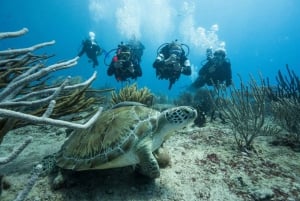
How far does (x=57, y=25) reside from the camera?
391ft

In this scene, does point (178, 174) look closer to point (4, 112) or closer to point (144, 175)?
point (144, 175)

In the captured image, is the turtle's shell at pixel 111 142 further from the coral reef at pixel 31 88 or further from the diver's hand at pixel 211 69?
the diver's hand at pixel 211 69

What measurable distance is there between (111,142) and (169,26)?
10373 cm

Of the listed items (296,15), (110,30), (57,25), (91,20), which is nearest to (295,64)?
(296,15)

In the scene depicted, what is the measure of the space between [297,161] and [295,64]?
132 metres

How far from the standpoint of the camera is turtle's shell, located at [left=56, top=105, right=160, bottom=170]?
3.00 m

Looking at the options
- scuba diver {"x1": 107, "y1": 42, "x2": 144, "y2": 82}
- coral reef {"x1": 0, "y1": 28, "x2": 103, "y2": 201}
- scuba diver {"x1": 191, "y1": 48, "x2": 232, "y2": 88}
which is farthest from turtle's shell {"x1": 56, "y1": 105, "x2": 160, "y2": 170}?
scuba diver {"x1": 191, "y1": 48, "x2": 232, "y2": 88}

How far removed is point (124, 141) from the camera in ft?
9.97

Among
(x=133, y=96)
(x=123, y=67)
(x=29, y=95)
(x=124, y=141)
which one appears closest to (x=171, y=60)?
(x=123, y=67)

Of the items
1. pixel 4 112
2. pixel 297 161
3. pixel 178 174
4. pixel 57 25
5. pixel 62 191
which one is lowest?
pixel 62 191

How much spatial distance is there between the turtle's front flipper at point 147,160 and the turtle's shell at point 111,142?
0.09 m

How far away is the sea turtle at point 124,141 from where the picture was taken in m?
3.01

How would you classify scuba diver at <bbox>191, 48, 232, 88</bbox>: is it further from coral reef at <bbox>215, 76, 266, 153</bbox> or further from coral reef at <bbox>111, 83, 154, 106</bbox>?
coral reef at <bbox>215, 76, 266, 153</bbox>

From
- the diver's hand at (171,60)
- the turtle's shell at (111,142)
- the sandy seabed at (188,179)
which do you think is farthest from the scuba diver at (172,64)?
the turtle's shell at (111,142)
